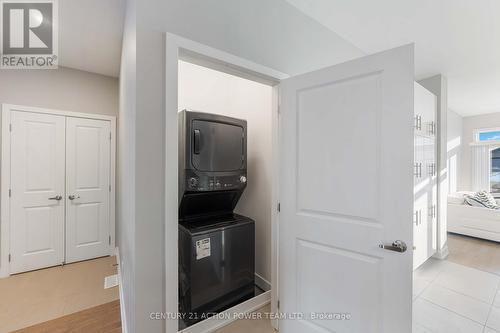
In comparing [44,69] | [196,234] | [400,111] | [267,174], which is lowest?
[196,234]

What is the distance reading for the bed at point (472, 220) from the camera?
3.62m

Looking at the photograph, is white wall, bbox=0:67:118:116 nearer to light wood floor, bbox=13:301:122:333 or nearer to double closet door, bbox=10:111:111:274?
double closet door, bbox=10:111:111:274

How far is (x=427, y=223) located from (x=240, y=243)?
2.69 m

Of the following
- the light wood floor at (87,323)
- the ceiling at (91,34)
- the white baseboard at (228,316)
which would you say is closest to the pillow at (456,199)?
the white baseboard at (228,316)

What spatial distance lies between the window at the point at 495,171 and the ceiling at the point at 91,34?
789 centimetres

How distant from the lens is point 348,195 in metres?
1.32

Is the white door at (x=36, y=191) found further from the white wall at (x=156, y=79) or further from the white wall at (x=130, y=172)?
the white wall at (x=156, y=79)

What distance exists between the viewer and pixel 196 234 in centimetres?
171

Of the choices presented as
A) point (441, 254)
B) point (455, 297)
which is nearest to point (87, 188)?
point (455, 297)

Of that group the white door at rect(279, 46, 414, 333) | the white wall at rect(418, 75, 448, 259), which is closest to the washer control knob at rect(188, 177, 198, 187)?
the white door at rect(279, 46, 414, 333)

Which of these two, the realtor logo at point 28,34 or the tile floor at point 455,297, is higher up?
the realtor logo at point 28,34

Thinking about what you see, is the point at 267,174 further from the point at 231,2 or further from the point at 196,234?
the point at 231,2

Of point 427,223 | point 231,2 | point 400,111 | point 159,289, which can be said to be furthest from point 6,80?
point 427,223

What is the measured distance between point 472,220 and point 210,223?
481 centimetres
